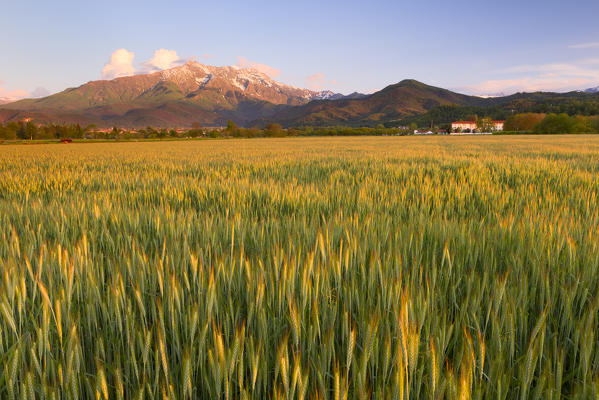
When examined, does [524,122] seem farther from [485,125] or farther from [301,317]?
[301,317]

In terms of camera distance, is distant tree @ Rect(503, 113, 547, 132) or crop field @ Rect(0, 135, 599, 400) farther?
distant tree @ Rect(503, 113, 547, 132)

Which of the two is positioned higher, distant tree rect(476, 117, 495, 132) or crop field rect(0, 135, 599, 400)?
distant tree rect(476, 117, 495, 132)

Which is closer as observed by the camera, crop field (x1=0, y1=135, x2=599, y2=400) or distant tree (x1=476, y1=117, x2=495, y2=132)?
crop field (x1=0, y1=135, x2=599, y2=400)

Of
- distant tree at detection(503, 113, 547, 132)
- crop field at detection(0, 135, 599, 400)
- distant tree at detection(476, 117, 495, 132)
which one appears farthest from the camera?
distant tree at detection(476, 117, 495, 132)

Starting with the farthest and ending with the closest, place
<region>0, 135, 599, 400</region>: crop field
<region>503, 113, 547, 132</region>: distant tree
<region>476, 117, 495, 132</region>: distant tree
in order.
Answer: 1. <region>476, 117, 495, 132</region>: distant tree
2. <region>503, 113, 547, 132</region>: distant tree
3. <region>0, 135, 599, 400</region>: crop field

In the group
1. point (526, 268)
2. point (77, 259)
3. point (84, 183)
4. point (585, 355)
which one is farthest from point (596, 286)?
point (84, 183)

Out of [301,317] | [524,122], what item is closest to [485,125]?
[524,122]

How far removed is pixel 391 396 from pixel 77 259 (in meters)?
1.41

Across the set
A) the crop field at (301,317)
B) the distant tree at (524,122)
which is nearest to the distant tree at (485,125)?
the distant tree at (524,122)

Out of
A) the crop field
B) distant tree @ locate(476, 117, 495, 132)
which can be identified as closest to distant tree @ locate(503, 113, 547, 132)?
distant tree @ locate(476, 117, 495, 132)

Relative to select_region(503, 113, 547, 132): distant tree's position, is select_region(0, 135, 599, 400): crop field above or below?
below

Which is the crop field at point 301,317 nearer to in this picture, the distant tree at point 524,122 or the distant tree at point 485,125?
the distant tree at point 524,122

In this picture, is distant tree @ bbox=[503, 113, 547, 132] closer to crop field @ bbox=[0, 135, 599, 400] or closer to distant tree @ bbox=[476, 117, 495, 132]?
distant tree @ bbox=[476, 117, 495, 132]

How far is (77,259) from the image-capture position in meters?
1.48
